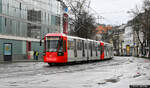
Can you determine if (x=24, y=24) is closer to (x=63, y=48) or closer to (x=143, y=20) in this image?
(x=63, y=48)

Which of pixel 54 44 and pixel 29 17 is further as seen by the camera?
pixel 29 17

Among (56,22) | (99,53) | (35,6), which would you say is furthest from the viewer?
(56,22)

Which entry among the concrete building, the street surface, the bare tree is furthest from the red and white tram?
the concrete building

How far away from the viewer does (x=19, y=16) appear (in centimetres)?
5034

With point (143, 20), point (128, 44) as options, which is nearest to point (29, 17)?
point (143, 20)

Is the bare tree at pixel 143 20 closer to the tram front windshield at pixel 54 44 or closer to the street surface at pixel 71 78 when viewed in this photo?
the tram front windshield at pixel 54 44

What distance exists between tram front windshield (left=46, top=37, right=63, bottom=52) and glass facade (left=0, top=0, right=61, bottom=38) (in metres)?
20.6

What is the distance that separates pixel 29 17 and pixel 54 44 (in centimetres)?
2929

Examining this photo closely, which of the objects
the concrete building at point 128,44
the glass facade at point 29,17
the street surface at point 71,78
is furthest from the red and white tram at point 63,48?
the concrete building at point 128,44

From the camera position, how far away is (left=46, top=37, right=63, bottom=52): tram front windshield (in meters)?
25.9

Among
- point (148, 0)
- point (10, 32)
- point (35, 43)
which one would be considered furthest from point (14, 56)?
point (148, 0)

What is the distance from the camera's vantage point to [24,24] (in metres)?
52.2

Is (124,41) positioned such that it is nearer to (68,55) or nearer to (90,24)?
(90,24)

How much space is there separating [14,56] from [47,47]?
929 inches
